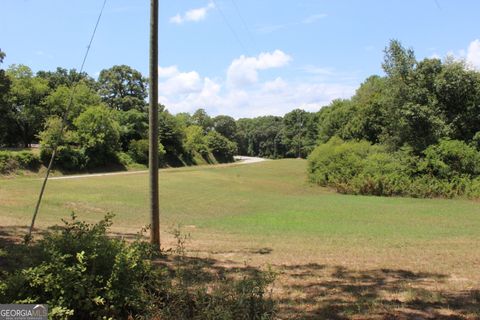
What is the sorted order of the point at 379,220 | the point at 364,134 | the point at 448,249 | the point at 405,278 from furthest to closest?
the point at 364,134, the point at 379,220, the point at 448,249, the point at 405,278

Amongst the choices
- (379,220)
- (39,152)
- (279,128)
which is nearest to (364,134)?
(379,220)

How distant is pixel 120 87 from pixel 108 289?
91441mm

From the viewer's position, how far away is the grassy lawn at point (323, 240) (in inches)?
241

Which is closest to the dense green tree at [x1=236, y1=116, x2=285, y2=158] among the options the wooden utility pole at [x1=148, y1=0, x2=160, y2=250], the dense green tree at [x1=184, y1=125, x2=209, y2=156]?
the dense green tree at [x1=184, y1=125, x2=209, y2=156]

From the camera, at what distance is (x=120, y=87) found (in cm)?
9069

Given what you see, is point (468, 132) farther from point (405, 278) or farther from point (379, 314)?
point (379, 314)

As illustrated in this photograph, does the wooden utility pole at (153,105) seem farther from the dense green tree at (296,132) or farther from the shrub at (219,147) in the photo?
the dense green tree at (296,132)

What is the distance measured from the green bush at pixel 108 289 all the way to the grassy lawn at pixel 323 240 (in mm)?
1198

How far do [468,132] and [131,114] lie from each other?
52.3m

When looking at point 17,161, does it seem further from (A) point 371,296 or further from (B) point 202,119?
(B) point 202,119

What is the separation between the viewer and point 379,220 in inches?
816

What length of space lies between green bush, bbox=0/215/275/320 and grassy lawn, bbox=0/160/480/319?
47.2 inches

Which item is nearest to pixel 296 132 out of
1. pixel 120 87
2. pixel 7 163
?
pixel 120 87

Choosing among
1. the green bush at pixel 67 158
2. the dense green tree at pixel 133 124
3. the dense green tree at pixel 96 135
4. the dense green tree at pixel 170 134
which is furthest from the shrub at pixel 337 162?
the dense green tree at pixel 170 134
